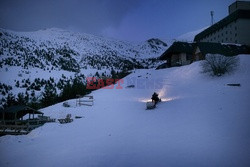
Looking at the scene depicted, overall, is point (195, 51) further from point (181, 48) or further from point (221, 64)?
point (221, 64)

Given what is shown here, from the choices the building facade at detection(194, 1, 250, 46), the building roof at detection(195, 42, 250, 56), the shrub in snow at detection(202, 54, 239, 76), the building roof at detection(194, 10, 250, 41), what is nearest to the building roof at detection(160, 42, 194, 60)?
the building roof at detection(195, 42, 250, 56)

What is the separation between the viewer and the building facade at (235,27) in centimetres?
4212


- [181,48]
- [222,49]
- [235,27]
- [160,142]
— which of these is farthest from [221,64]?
[235,27]

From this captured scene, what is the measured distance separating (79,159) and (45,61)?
164 ft

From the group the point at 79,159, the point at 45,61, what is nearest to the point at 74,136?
the point at 79,159

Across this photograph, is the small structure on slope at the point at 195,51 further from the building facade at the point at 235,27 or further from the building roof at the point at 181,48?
the building facade at the point at 235,27

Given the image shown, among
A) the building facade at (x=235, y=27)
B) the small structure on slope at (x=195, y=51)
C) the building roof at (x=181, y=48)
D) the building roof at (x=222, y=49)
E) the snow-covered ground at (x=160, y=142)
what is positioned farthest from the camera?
the building facade at (x=235, y=27)

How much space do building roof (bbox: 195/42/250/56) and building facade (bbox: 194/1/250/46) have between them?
13.3 metres

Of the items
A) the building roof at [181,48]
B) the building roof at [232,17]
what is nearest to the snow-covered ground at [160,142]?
the building roof at [181,48]

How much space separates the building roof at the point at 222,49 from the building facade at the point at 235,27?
13.3 m

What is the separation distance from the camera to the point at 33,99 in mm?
27688

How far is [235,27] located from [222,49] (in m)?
19.8

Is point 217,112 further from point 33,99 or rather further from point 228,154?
point 33,99

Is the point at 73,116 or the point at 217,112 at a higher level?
the point at 217,112
